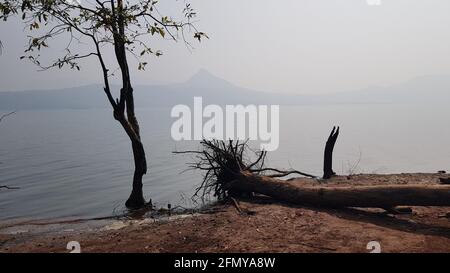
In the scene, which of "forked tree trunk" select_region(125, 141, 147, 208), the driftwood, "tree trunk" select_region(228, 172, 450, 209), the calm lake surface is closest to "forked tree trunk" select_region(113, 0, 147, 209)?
"forked tree trunk" select_region(125, 141, 147, 208)

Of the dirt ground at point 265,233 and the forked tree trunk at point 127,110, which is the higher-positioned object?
the forked tree trunk at point 127,110

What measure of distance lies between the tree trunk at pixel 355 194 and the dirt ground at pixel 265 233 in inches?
12.5

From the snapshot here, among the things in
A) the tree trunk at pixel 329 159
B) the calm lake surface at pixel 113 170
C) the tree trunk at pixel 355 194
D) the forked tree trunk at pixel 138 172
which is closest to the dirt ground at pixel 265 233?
the tree trunk at pixel 355 194

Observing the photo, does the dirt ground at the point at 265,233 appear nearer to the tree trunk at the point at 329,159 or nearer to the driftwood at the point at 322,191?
the driftwood at the point at 322,191

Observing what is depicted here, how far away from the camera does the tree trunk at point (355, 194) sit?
9.70 m

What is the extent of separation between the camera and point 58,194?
21.0m

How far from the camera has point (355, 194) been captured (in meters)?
10.4

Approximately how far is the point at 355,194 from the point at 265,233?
3157 millimetres

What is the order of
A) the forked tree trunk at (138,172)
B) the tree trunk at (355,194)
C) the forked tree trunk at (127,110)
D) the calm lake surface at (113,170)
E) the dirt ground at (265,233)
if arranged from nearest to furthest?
the dirt ground at (265,233), the tree trunk at (355,194), the forked tree trunk at (127,110), the forked tree trunk at (138,172), the calm lake surface at (113,170)

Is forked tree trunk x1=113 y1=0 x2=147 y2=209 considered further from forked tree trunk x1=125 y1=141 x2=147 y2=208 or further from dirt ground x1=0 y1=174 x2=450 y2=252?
dirt ground x1=0 y1=174 x2=450 y2=252

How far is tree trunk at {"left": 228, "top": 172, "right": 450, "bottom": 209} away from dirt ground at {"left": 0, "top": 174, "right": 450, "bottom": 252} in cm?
32

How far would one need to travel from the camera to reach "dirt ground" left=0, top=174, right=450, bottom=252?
7809mm

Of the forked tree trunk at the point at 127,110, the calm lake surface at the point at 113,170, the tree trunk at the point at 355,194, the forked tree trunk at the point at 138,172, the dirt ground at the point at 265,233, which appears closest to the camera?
the dirt ground at the point at 265,233

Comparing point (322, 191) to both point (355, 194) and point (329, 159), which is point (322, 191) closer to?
point (355, 194)
